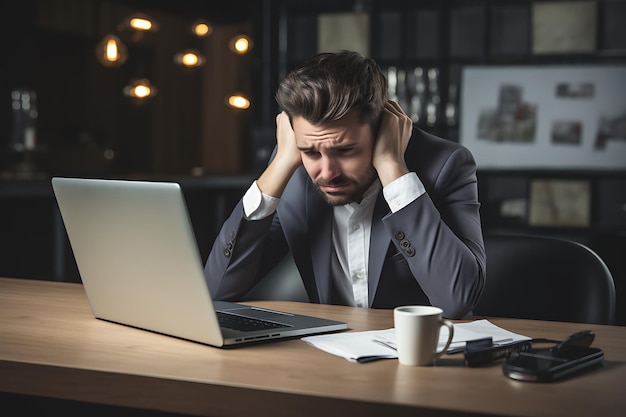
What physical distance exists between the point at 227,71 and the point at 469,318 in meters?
6.90

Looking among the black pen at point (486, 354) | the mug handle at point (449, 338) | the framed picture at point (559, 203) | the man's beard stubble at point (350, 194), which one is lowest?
the framed picture at point (559, 203)

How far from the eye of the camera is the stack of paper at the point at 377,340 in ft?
4.17

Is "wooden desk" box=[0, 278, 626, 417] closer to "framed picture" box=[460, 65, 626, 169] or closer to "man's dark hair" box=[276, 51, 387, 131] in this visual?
"man's dark hair" box=[276, 51, 387, 131]

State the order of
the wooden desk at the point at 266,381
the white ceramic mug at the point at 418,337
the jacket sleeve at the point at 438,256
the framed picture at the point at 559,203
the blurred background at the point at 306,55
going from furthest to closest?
the framed picture at the point at 559,203 < the blurred background at the point at 306,55 < the jacket sleeve at the point at 438,256 < the white ceramic mug at the point at 418,337 < the wooden desk at the point at 266,381

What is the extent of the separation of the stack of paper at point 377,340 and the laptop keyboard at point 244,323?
9cm

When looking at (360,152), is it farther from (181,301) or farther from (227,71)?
(227,71)


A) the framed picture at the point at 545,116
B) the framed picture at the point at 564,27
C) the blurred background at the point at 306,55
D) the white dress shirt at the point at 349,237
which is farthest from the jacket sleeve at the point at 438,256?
the framed picture at the point at 564,27

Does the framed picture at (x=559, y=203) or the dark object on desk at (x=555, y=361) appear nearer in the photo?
the dark object on desk at (x=555, y=361)

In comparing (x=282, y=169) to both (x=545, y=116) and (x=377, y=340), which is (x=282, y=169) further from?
(x=545, y=116)

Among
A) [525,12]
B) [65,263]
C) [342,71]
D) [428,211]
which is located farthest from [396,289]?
[525,12]

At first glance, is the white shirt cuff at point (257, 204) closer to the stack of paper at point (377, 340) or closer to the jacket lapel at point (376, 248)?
the jacket lapel at point (376, 248)

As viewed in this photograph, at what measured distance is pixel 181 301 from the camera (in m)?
1.35

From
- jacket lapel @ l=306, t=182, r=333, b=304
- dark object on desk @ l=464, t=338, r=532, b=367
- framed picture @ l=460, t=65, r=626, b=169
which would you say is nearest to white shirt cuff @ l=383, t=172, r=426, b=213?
jacket lapel @ l=306, t=182, r=333, b=304

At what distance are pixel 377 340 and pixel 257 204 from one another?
2.17 feet
